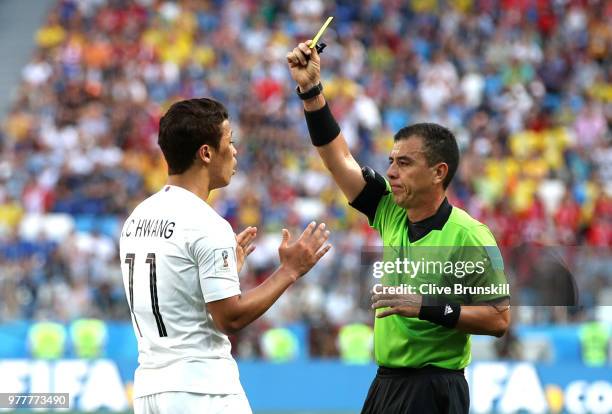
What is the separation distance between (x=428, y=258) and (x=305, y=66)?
104 cm

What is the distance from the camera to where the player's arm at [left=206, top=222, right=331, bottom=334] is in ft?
14.6

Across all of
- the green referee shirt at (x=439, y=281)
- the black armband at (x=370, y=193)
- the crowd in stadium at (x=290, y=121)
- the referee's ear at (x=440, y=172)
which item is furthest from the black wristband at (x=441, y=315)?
the crowd in stadium at (x=290, y=121)

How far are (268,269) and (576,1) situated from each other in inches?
372

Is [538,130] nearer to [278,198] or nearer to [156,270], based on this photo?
[278,198]

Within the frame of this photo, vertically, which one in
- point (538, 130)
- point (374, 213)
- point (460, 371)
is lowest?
point (460, 371)

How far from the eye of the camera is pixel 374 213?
562 centimetres

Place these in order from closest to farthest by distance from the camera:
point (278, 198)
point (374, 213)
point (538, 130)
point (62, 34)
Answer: point (374, 213)
point (278, 198)
point (538, 130)
point (62, 34)

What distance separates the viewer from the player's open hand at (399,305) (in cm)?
492

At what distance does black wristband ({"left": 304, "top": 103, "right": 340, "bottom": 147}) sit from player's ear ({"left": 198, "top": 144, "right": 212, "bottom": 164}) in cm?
90

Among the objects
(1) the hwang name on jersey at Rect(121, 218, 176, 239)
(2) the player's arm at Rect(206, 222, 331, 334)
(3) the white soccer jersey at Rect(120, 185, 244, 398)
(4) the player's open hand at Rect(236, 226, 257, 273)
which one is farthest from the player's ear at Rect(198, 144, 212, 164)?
(4) the player's open hand at Rect(236, 226, 257, 273)

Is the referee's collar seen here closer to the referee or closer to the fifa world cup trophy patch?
the referee

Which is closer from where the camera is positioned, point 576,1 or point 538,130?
point 538,130

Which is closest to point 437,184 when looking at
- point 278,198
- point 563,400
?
point 563,400

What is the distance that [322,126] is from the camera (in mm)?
5523
